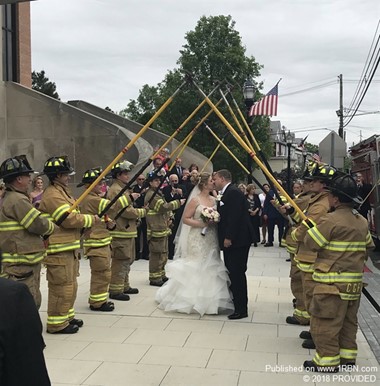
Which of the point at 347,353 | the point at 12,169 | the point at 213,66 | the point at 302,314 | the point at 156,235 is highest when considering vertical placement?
the point at 213,66

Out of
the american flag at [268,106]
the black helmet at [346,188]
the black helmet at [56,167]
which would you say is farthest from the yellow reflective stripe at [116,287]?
the american flag at [268,106]

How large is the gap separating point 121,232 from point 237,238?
2161mm

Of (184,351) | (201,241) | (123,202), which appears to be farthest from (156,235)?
(184,351)

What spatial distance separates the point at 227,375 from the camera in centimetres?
474

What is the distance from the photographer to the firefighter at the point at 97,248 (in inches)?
276

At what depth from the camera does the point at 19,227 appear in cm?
521

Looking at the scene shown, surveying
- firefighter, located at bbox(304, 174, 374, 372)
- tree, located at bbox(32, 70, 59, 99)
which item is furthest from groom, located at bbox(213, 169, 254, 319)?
tree, located at bbox(32, 70, 59, 99)

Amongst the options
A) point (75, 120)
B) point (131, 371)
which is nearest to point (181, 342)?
point (131, 371)

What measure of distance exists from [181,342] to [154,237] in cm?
353

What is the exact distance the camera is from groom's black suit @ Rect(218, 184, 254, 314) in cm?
672

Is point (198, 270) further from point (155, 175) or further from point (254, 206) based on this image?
point (254, 206)

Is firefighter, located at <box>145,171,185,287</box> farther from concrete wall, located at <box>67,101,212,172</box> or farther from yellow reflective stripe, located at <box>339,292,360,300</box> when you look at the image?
concrete wall, located at <box>67,101,212,172</box>

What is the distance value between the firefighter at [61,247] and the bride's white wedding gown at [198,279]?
168 centimetres

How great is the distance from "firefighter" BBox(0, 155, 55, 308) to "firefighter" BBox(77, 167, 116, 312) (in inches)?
67.1
